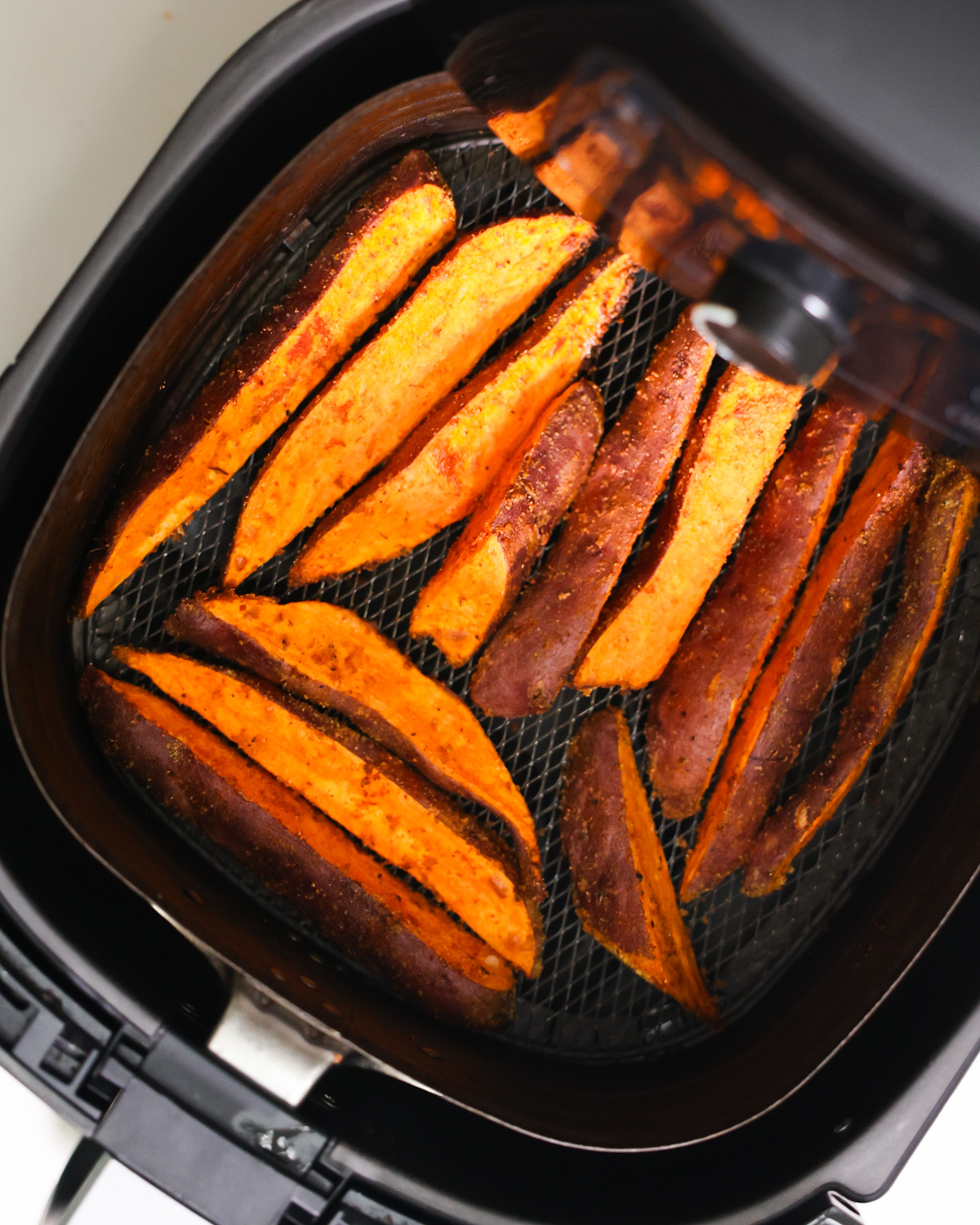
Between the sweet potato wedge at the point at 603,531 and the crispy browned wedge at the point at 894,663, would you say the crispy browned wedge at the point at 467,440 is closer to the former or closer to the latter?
the sweet potato wedge at the point at 603,531

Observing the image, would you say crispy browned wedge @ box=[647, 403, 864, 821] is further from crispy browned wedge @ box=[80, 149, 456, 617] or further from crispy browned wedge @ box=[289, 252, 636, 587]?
crispy browned wedge @ box=[80, 149, 456, 617]

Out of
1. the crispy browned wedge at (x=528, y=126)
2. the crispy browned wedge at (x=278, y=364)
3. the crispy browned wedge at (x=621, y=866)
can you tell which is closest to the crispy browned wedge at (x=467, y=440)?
the crispy browned wedge at (x=278, y=364)

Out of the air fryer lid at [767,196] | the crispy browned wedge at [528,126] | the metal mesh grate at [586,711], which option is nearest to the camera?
the air fryer lid at [767,196]

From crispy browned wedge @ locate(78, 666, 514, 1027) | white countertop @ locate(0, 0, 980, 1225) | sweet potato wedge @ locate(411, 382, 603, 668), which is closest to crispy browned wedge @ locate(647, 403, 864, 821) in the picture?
sweet potato wedge @ locate(411, 382, 603, 668)

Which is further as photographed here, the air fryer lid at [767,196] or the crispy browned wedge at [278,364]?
the crispy browned wedge at [278,364]

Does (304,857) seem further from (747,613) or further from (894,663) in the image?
(894,663)

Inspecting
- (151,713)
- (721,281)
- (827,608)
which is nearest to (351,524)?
(151,713)
